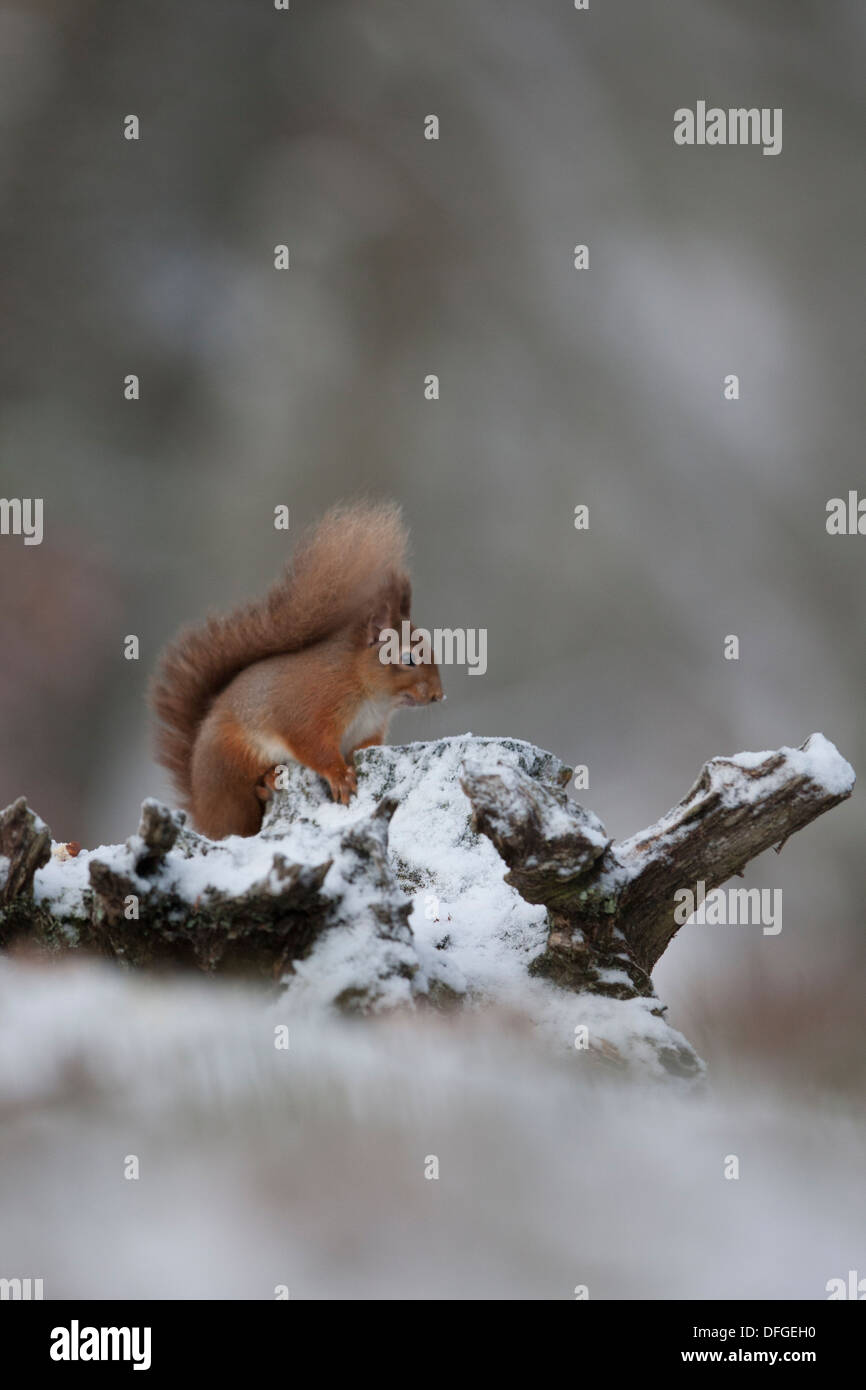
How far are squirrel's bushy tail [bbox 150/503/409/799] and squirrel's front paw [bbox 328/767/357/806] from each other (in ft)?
0.60

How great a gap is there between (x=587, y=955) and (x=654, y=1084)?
0.10m

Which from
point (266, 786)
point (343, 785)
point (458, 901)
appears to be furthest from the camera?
point (266, 786)

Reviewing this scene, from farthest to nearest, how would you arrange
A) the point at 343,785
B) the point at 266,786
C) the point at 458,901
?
the point at 266,786 < the point at 343,785 < the point at 458,901

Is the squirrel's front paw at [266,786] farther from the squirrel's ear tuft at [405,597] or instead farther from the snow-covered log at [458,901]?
the snow-covered log at [458,901]

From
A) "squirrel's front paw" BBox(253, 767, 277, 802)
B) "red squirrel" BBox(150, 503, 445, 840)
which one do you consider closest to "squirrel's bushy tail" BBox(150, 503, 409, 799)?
"red squirrel" BBox(150, 503, 445, 840)

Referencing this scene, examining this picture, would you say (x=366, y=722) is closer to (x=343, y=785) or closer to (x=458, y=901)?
(x=343, y=785)

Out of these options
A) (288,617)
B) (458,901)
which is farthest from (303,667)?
(458,901)

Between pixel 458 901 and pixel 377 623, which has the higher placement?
pixel 377 623

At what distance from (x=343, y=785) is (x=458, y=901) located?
0.69 ft

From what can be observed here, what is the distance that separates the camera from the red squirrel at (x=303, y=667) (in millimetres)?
1130

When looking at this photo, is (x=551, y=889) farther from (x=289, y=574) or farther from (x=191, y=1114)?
(x=289, y=574)

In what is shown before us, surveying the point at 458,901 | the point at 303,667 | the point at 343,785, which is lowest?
the point at 458,901

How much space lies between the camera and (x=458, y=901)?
87cm

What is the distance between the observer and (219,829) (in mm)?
1149
